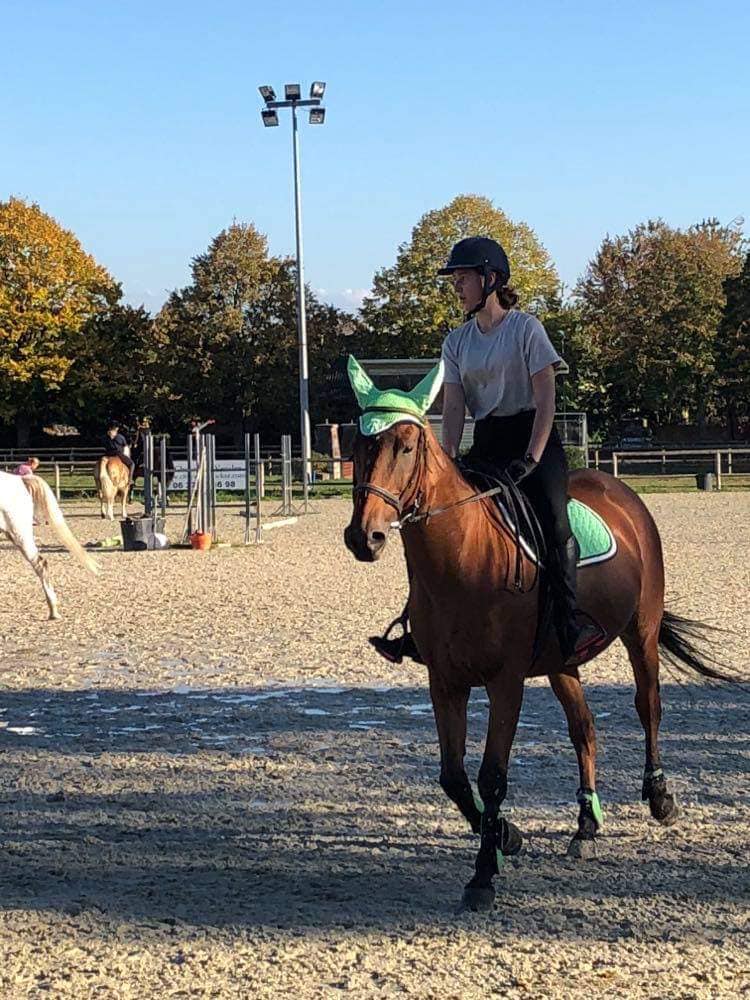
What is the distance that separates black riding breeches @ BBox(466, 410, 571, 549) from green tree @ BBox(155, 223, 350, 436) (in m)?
54.2

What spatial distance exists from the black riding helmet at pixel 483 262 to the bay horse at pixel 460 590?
644mm

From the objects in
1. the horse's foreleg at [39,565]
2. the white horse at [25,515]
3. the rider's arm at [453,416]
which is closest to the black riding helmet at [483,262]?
the rider's arm at [453,416]

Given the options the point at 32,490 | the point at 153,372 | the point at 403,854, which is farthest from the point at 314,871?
the point at 153,372

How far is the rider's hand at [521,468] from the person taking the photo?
5.15 meters

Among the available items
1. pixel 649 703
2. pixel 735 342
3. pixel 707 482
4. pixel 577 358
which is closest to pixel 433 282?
pixel 577 358

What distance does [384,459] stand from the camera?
4.52m

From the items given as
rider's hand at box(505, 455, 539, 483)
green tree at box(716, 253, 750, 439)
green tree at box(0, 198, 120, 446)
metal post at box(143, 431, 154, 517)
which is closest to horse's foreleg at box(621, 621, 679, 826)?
rider's hand at box(505, 455, 539, 483)

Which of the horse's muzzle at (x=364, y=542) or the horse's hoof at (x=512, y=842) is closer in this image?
the horse's muzzle at (x=364, y=542)

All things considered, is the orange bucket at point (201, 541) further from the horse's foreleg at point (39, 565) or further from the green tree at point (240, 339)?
the green tree at point (240, 339)

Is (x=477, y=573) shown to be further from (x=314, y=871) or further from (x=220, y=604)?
(x=220, y=604)

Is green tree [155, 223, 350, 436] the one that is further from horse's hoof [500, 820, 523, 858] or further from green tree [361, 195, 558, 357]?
horse's hoof [500, 820, 523, 858]

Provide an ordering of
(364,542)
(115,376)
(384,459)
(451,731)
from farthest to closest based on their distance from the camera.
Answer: (115,376), (451,731), (384,459), (364,542)

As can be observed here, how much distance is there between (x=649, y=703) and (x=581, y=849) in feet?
3.27

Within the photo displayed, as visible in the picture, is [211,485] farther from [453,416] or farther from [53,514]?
[453,416]
